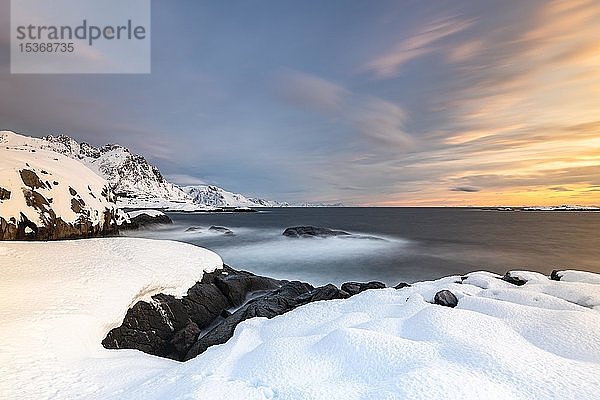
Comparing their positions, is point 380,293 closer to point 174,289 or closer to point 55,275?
point 174,289

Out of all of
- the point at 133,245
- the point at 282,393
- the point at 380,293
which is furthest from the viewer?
the point at 133,245

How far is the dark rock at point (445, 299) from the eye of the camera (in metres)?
5.30

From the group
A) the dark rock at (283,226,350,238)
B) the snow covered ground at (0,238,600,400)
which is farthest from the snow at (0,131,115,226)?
the dark rock at (283,226,350,238)

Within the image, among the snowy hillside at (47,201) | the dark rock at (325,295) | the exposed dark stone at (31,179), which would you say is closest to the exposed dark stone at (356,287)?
the dark rock at (325,295)

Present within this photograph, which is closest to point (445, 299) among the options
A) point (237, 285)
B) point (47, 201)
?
point (237, 285)

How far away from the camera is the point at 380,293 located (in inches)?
236

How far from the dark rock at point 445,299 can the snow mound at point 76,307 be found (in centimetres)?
455

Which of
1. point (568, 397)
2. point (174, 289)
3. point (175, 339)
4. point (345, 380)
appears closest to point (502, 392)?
point (568, 397)

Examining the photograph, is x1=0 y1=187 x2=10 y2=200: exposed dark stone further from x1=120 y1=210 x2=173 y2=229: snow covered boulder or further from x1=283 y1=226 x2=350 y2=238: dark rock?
x1=120 y1=210 x2=173 y2=229: snow covered boulder

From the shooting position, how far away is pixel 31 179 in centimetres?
1445

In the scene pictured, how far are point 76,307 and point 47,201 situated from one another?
Result: 1293cm

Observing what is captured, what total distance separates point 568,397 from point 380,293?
349cm

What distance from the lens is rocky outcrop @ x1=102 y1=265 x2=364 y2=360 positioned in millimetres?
6031

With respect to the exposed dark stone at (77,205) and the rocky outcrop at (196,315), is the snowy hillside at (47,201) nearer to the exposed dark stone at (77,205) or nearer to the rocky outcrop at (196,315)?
the exposed dark stone at (77,205)
